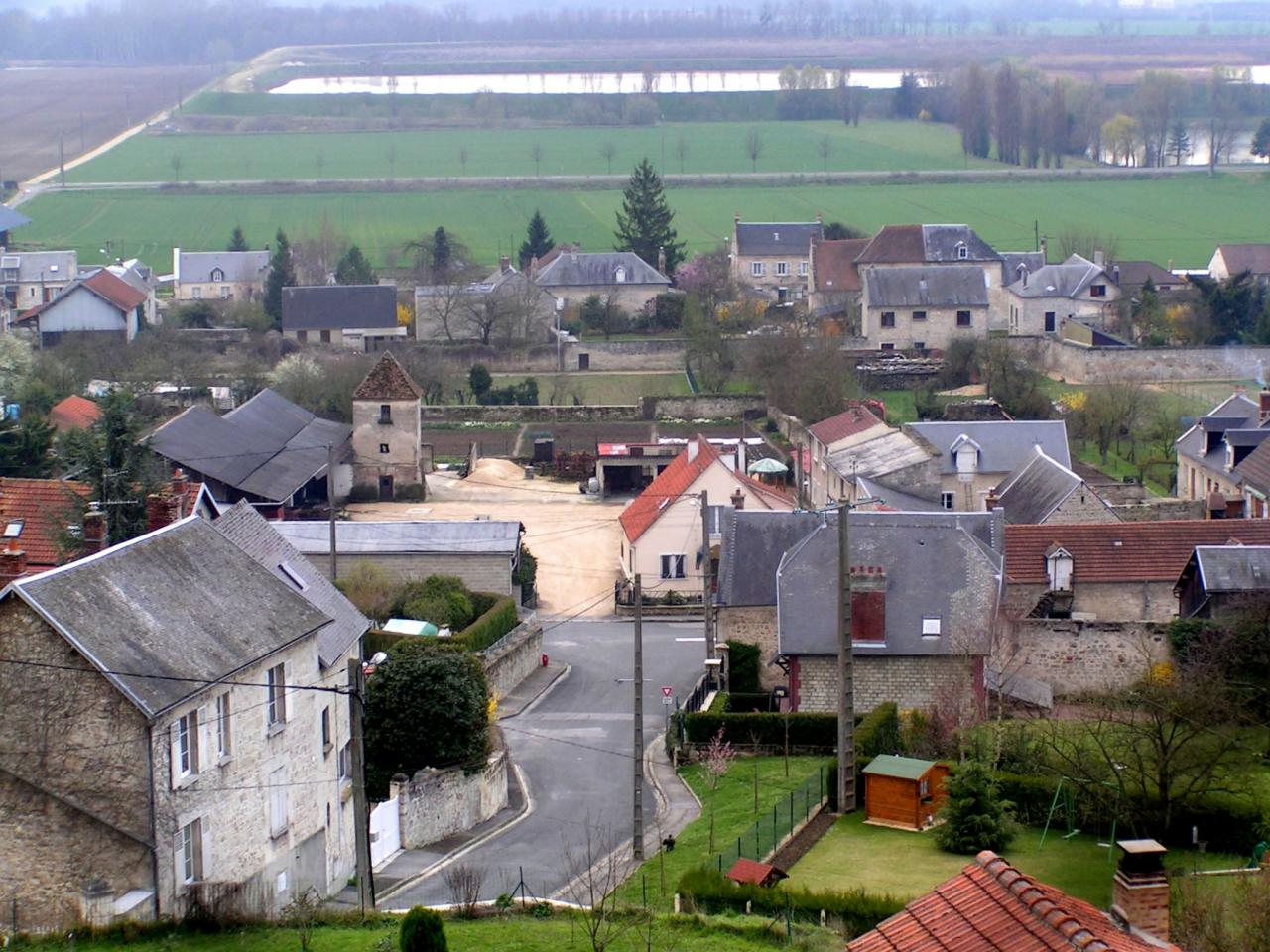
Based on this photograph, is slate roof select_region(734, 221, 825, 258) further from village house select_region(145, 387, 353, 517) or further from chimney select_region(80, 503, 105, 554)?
chimney select_region(80, 503, 105, 554)

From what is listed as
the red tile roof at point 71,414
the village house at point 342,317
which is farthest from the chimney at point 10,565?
the village house at point 342,317

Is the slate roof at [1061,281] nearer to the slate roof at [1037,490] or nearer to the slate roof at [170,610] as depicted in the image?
the slate roof at [1037,490]

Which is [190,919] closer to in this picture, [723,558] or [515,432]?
[723,558]

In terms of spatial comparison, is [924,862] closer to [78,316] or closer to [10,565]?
[10,565]

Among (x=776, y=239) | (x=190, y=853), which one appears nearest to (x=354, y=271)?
(x=776, y=239)

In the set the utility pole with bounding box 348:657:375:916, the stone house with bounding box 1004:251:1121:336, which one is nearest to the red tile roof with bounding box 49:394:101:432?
the utility pole with bounding box 348:657:375:916

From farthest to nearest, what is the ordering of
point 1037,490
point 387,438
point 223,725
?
point 387,438 → point 1037,490 → point 223,725
